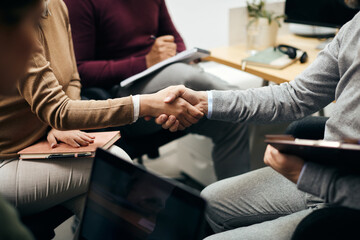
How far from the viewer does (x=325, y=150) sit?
0.60 m

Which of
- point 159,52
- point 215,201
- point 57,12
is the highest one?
point 57,12

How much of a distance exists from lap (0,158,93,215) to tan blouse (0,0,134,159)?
0.27 feet

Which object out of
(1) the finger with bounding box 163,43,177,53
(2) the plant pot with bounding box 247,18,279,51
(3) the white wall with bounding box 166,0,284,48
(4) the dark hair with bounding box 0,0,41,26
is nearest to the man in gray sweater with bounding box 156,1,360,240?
(1) the finger with bounding box 163,43,177,53

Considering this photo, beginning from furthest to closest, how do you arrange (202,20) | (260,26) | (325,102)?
(202,20)
(260,26)
(325,102)

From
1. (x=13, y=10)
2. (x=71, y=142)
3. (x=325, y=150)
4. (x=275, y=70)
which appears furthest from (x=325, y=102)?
(x=13, y=10)

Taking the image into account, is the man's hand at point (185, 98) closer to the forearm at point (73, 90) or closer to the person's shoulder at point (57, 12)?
the forearm at point (73, 90)

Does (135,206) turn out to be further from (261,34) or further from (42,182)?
(261,34)

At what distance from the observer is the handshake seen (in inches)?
43.4

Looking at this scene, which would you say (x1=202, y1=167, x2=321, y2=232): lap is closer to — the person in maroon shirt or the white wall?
the person in maroon shirt

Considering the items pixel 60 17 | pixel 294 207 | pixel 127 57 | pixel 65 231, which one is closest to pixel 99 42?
pixel 127 57

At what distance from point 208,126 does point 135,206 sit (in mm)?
798

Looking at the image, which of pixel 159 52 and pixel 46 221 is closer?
pixel 46 221

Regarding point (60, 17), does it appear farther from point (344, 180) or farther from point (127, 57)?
point (344, 180)

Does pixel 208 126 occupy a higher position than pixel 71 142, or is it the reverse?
pixel 71 142
